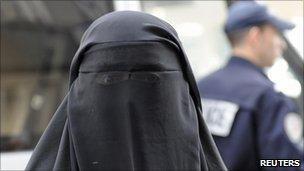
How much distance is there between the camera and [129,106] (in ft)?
4.50

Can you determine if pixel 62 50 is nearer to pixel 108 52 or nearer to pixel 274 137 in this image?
pixel 274 137

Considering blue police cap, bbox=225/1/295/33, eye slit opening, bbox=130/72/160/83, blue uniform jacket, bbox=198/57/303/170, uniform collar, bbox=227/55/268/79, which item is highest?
eye slit opening, bbox=130/72/160/83

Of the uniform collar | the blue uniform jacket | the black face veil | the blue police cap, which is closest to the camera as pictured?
the black face veil

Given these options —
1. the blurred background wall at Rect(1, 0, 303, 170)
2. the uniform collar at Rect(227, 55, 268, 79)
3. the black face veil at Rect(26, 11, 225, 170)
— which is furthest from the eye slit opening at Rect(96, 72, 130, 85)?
the blurred background wall at Rect(1, 0, 303, 170)

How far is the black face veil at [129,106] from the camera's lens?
1.36 meters

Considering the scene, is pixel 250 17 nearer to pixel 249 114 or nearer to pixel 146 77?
pixel 249 114

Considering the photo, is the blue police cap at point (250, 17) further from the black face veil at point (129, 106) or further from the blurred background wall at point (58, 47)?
the black face veil at point (129, 106)

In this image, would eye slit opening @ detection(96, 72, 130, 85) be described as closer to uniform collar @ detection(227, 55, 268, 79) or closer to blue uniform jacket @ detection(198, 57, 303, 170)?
blue uniform jacket @ detection(198, 57, 303, 170)

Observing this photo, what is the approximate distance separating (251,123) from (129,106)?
0.75 meters

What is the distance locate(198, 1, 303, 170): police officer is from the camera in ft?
6.44

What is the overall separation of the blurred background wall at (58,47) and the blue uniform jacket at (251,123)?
0.68 meters

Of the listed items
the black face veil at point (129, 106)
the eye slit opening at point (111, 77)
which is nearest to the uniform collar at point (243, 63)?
the black face veil at point (129, 106)

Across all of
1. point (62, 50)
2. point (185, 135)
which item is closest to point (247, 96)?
point (185, 135)

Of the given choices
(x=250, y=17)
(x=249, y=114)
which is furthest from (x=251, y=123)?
(x=250, y=17)
